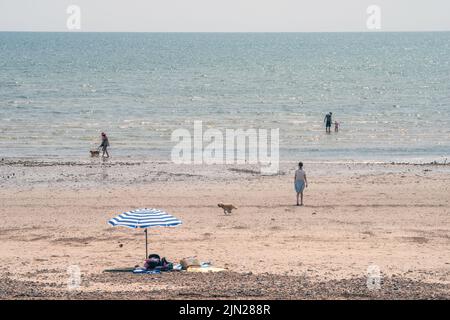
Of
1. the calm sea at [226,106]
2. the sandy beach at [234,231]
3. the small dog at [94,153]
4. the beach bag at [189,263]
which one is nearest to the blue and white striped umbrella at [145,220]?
the beach bag at [189,263]

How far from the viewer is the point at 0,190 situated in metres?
27.4

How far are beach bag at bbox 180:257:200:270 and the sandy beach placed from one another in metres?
0.59

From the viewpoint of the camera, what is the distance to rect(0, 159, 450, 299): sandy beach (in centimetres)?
1490

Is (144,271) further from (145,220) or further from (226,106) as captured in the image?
(226,106)

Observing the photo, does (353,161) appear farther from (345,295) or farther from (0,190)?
(345,295)

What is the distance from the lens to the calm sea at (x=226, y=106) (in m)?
40.1

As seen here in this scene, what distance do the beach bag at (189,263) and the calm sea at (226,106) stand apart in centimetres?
1926

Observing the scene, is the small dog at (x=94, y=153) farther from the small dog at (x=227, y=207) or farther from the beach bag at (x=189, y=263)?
the beach bag at (x=189, y=263)

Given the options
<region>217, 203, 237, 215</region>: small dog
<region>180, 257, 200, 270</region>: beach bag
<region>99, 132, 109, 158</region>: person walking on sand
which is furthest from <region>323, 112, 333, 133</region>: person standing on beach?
<region>180, 257, 200, 270</region>: beach bag

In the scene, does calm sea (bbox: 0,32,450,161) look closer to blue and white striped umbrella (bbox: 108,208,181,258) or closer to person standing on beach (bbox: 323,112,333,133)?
person standing on beach (bbox: 323,112,333,133)

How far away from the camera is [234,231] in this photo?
20.8m

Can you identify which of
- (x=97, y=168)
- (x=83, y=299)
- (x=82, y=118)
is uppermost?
(x=82, y=118)
